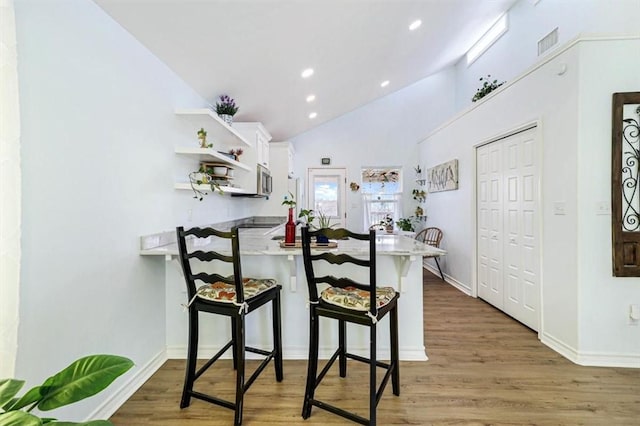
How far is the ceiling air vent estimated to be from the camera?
387 centimetres

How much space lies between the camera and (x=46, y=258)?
1.44 meters

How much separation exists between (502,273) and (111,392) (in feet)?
12.4

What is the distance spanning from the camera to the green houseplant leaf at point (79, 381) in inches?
31.5

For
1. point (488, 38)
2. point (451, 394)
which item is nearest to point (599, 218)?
point (451, 394)

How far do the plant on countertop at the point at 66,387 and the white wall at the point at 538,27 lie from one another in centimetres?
369

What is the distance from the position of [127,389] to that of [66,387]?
58.1 inches

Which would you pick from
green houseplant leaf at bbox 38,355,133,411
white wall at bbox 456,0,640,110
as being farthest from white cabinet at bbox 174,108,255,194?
white wall at bbox 456,0,640,110

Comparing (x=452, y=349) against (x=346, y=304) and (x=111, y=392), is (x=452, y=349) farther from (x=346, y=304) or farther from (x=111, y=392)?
(x=111, y=392)

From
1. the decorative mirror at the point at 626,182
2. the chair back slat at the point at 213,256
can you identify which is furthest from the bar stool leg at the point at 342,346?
the decorative mirror at the point at 626,182

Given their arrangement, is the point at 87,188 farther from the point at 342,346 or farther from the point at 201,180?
the point at 342,346

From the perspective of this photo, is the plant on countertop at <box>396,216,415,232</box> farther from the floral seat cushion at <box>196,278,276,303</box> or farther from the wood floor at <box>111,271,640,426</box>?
the floral seat cushion at <box>196,278,276,303</box>

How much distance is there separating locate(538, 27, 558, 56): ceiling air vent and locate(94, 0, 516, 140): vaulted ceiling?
2.79 ft

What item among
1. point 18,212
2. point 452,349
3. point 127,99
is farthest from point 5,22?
point 452,349

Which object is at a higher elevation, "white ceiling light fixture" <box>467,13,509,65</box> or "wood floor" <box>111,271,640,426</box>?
"white ceiling light fixture" <box>467,13,509,65</box>
